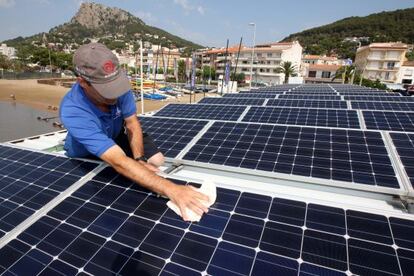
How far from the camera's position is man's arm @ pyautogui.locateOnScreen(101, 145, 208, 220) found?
9.43 ft

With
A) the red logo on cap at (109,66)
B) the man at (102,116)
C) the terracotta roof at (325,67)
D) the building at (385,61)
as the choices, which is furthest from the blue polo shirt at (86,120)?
the terracotta roof at (325,67)

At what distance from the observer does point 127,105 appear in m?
4.43

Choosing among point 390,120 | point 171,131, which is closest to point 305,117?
point 390,120

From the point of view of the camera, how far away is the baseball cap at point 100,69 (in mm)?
3250

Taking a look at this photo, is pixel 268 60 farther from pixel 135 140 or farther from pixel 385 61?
pixel 135 140

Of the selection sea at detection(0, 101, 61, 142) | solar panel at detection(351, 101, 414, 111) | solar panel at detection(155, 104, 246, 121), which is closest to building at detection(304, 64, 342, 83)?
solar panel at detection(351, 101, 414, 111)

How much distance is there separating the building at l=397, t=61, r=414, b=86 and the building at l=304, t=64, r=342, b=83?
18610mm

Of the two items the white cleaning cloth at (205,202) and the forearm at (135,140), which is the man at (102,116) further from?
the forearm at (135,140)

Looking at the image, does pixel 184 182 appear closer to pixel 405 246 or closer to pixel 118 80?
pixel 118 80

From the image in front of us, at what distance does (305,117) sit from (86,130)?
936 centimetres

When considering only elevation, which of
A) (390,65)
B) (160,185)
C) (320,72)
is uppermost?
(390,65)

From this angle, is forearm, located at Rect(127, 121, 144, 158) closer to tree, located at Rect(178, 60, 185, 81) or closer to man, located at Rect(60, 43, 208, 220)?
man, located at Rect(60, 43, 208, 220)

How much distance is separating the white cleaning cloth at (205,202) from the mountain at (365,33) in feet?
528

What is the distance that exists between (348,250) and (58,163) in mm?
4295
